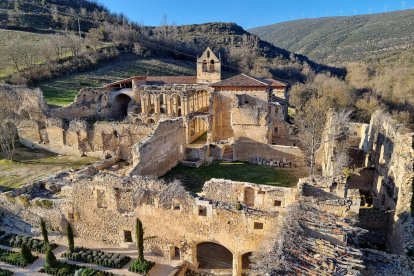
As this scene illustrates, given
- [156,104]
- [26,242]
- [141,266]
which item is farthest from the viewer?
[156,104]

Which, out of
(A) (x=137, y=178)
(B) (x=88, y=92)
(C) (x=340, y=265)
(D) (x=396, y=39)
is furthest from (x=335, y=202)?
(D) (x=396, y=39)

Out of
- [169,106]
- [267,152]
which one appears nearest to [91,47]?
[169,106]

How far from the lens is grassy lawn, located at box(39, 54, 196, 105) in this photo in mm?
48500

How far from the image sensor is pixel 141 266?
1491cm

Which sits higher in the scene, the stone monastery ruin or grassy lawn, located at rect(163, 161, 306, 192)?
the stone monastery ruin

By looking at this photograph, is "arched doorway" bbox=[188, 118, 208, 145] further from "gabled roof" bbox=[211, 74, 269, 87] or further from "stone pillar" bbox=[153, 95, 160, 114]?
"stone pillar" bbox=[153, 95, 160, 114]

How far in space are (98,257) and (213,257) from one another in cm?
512

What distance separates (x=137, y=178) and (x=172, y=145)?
10.2 m

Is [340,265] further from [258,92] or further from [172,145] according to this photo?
[258,92]

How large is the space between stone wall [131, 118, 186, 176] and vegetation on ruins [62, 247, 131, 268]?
598cm

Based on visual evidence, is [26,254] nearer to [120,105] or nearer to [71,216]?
[71,216]

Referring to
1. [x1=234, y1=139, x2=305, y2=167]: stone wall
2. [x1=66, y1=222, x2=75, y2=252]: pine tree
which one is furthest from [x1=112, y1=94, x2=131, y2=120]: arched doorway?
[x1=66, y1=222, x2=75, y2=252]: pine tree

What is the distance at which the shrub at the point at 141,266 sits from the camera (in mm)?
14821

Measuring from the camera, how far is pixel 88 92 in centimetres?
4028
